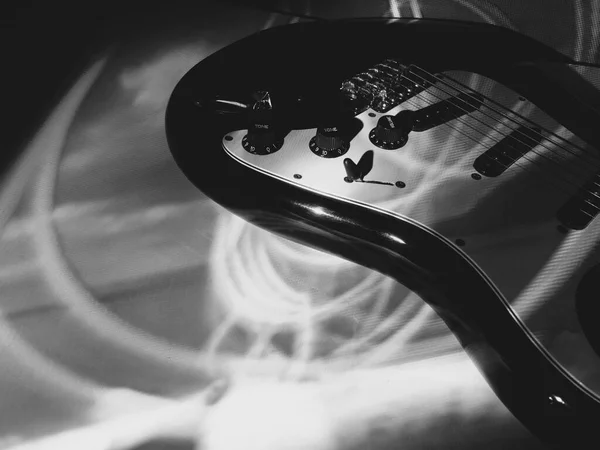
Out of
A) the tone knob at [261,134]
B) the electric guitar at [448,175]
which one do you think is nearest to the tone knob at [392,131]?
the electric guitar at [448,175]

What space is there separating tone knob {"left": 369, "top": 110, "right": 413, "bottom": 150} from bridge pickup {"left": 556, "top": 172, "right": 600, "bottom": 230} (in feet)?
0.58

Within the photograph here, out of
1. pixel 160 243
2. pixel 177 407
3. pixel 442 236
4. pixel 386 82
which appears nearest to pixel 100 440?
pixel 177 407

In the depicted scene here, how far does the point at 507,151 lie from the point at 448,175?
7 cm

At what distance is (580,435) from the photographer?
0.41m

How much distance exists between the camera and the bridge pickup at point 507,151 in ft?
1.88

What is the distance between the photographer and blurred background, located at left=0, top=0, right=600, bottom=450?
0.44 m

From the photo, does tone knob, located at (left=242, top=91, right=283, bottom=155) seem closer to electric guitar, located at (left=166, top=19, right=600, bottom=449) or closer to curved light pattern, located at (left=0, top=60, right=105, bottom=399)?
electric guitar, located at (left=166, top=19, right=600, bottom=449)

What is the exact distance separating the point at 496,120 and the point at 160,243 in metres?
0.40

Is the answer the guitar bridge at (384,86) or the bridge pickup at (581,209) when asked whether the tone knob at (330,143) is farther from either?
the bridge pickup at (581,209)

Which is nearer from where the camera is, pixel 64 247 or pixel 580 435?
pixel 580 435

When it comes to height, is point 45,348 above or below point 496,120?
below

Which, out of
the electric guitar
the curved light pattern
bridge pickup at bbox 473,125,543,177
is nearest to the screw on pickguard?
the electric guitar

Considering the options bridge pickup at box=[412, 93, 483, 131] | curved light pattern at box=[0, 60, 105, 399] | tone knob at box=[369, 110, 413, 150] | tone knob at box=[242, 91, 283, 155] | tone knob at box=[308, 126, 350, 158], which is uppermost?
bridge pickup at box=[412, 93, 483, 131]

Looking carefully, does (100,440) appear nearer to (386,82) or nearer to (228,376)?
(228,376)
